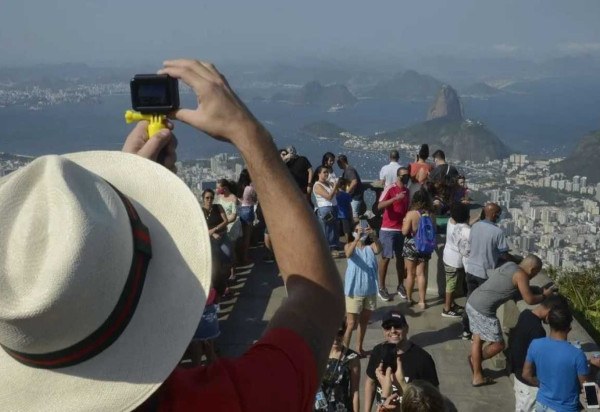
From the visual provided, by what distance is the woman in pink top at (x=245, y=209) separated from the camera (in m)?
9.95

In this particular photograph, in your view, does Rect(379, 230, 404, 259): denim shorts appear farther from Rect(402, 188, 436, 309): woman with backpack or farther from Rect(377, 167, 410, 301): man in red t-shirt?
Rect(402, 188, 436, 309): woman with backpack

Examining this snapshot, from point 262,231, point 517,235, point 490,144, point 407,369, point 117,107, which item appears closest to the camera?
point 407,369

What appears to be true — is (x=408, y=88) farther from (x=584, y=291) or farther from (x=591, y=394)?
(x=591, y=394)

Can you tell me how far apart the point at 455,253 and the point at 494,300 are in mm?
1494

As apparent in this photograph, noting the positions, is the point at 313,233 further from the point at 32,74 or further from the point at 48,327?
the point at 32,74

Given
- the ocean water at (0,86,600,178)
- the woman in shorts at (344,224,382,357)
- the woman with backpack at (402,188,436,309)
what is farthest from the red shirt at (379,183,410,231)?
the ocean water at (0,86,600,178)

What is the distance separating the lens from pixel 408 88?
14925 centimetres

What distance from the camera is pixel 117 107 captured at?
3297 inches

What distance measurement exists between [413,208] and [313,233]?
7.07 meters

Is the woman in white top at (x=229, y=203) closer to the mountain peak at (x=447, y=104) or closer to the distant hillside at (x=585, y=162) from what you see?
the distant hillside at (x=585, y=162)

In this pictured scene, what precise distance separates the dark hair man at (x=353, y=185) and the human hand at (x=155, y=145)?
9122mm

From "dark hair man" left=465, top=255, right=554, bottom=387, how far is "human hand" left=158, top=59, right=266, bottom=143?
18.5 ft

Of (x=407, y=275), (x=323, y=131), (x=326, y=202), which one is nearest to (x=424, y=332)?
(x=407, y=275)

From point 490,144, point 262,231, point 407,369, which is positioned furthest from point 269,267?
point 490,144
